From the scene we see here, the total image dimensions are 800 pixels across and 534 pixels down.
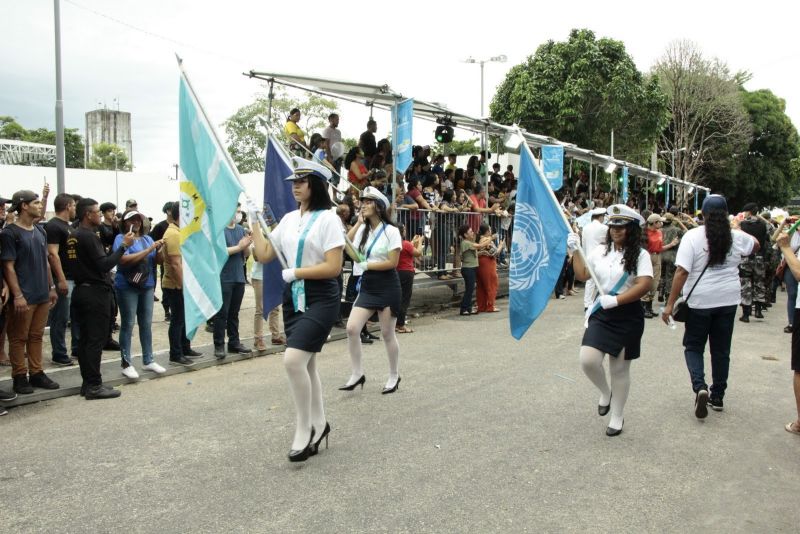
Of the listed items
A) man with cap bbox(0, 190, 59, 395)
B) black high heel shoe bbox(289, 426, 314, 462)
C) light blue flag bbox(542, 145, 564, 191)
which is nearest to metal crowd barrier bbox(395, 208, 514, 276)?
light blue flag bbox(542, 145, 564, 191)

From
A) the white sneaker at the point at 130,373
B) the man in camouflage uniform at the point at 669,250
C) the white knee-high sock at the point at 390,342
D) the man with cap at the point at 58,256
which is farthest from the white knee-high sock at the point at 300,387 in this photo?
the man in camouflage uniform at the point at 669,250

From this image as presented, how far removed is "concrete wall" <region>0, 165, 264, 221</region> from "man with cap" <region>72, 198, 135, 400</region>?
26.5 m

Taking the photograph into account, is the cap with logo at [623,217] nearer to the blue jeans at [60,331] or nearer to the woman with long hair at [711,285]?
the woman with long hair at [711,285]

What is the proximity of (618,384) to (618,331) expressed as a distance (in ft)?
1.49

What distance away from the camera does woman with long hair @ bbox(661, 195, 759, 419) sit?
5.57m

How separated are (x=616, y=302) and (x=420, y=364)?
3.43m

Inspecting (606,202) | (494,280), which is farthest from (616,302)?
(606,202)

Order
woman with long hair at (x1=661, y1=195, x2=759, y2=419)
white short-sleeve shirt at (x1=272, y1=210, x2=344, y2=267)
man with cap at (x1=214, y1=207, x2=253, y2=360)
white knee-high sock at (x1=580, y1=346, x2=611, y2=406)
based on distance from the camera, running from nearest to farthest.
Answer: white short-sleeve shirt at (x1=272, y1=210, x2=344, y2=267), white knee-high sock at (x1=580, y1=346, x2=611, y2=406), woman with long hair at (x1=661, y1=195, x2=759, y2=419), man with cap at (x1=214, y1=207, x2=253, y2=360)

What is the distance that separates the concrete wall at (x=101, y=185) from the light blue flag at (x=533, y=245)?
28263 mm

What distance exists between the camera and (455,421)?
5434mm

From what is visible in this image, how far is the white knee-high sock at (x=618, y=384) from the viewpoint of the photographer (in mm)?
5090

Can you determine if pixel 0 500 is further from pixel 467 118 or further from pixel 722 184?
pixel 722 184

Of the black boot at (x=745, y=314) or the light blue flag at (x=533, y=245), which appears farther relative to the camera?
the black boot at (x=745, y=314)

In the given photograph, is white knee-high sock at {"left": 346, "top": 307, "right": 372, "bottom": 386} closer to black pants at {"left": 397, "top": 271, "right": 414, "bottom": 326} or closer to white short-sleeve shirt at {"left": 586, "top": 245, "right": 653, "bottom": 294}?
white short-sleeve shirt at {"left": 586, "top": 245, "right": 653, "bottom": 294}
